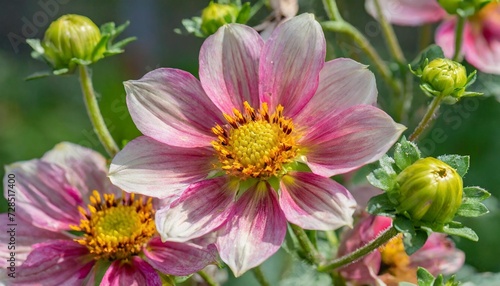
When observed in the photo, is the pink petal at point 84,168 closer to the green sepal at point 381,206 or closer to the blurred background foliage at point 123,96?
the blurred background foliage at point 123,96

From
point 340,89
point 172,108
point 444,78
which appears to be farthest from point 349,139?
point 172,108

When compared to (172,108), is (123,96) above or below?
below

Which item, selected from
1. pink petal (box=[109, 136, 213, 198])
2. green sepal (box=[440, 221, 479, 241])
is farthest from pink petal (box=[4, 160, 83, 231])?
green sepal (box=[440, 221, 479, 241])

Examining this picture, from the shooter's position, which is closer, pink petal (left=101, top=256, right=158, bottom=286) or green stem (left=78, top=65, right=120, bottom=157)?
pink petal (left=101, top=256, right=158, bottom=286)

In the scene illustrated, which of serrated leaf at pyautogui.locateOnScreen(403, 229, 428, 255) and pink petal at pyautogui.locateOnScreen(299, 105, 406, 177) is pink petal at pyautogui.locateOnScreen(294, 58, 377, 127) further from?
serrated leaf at pyautogui.locateOnScreen(403, 229, 428, 255)

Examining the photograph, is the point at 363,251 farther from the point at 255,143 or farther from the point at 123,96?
the point at 123,96

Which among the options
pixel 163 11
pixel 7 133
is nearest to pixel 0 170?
pixel 7 133

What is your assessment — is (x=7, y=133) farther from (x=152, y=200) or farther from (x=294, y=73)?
(x=294, y=73)
